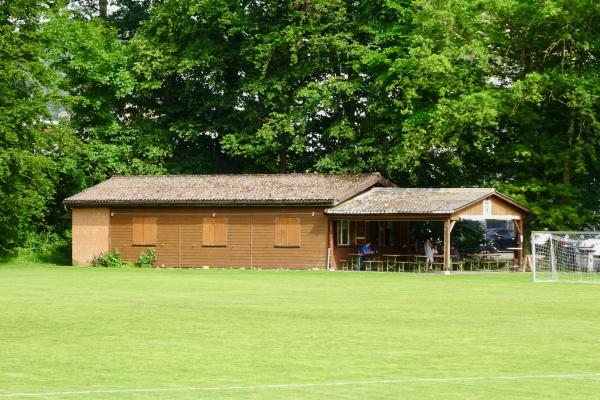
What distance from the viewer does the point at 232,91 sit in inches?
2437

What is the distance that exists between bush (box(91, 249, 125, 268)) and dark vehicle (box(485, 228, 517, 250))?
23713 mm

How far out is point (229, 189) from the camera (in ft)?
178

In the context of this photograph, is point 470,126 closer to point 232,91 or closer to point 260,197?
point 260,197

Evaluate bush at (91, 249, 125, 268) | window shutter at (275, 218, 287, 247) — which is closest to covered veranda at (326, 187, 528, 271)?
window shutter at (275, 218, 287, 247)

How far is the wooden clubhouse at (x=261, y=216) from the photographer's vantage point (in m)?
50.2

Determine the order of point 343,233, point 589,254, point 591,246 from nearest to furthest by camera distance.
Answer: point 591,246
point 589,254
point 343,233

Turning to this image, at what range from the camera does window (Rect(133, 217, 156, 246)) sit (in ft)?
181

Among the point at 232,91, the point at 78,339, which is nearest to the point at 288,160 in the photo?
the point at 232,91

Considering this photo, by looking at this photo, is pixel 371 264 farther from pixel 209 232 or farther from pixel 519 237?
pixel 209 232

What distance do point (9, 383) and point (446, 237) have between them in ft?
→ 118

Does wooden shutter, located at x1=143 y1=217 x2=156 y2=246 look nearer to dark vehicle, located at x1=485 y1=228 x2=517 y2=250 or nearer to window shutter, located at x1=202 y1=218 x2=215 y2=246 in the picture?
window shutter, located at x1=202 y1=218 x2=215 y2=246

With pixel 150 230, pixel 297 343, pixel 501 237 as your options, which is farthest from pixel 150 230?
pixel 297 343

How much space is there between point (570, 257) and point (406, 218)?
917cm

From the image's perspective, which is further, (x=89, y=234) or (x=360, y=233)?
(x=89, y=234)
